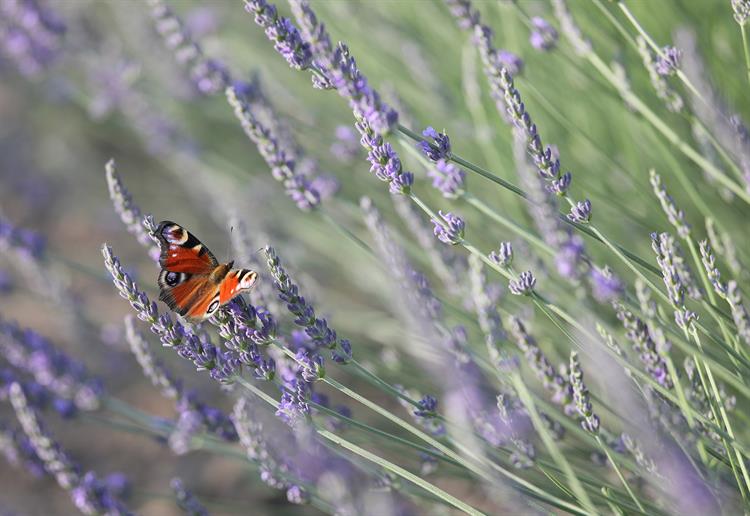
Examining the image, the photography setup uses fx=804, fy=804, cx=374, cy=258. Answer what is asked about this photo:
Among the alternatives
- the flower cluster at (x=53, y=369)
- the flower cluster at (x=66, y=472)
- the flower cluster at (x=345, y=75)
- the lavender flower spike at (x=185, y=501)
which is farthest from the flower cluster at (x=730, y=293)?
the flower cluster at (x=53, y=369)

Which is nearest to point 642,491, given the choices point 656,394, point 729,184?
point 656,394

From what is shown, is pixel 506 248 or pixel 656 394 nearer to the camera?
pixel 506 248

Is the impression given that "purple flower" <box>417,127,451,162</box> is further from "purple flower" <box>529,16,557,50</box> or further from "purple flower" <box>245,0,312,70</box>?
"purple flower" <box>529,16,557,50</box>

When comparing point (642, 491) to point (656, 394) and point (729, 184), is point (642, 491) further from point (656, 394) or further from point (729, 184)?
point (729, 184)

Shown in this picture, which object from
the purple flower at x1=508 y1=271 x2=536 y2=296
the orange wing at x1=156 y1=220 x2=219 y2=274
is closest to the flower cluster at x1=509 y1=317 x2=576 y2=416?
the purple flower at x1=508 y1=271 x2=536 y2=296

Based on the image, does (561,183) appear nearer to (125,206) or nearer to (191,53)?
(125,206)

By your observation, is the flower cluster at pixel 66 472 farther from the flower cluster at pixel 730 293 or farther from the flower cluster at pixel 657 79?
the flower cluster at pixel 657 79
